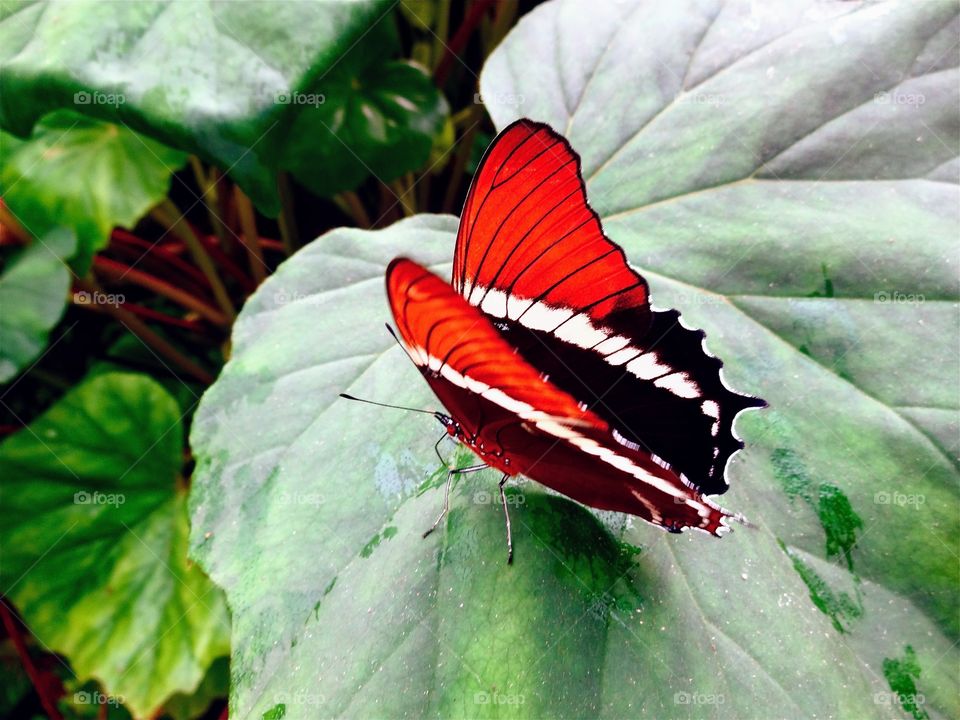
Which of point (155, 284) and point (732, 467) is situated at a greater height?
point (155, 284)

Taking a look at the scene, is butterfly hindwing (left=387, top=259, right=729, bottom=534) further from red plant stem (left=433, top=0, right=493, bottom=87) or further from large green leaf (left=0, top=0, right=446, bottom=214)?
red plant stem (left=433, top=0, right=493, bottom=87)

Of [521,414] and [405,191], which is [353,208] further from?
[521,414]

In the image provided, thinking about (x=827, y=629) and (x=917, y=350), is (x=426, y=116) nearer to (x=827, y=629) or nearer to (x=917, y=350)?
(x=917, y=350)

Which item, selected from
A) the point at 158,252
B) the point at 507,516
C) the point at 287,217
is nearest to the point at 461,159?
the point at 287,217

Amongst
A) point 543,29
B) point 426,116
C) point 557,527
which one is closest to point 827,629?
point 557,527

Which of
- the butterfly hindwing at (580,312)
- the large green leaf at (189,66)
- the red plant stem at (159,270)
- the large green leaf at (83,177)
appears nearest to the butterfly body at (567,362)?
the butterfly hindwing at (580,312)

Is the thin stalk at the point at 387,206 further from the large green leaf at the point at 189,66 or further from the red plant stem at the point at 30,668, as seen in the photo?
the red plant stem at the point at 30,668

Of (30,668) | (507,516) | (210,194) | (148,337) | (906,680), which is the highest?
(210,194)
